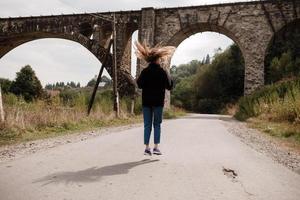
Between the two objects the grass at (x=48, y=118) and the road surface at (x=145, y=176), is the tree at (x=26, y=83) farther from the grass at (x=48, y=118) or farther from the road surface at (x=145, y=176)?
the road surface at (x=145, y=176)

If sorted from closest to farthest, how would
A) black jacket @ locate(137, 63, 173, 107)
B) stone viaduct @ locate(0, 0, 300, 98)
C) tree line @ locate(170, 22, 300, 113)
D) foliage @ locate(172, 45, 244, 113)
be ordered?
black jacket @ locate(137, 63, 173, 107)
stone viaduct @ locate(0, 0, 300, 98)
tree line @ locate(170, 22, 300, 113)
foliage @ locate(172, 45, 244, 113)

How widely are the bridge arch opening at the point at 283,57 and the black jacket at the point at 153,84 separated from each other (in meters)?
25.3

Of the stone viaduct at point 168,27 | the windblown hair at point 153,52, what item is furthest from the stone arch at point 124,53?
the windblown hair at point 153,52

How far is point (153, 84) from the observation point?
6406mm

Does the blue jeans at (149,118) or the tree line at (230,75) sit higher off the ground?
the tree line at (230,75)

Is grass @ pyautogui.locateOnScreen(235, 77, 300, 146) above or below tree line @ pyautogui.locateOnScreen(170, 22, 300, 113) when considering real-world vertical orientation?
below

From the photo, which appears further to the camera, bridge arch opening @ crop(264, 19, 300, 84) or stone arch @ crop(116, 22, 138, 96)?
bridge arch opening @ crop(264, 19, 300, 84)

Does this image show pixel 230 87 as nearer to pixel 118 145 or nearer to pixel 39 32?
pixel 39 32

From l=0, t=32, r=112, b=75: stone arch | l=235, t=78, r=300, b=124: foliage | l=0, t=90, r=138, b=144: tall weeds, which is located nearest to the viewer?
l=0, t=90, r=138, b=144: tall weeds

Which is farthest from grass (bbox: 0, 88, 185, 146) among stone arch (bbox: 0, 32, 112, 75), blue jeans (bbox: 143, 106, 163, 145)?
stone arch (bbox: 0, 32, 112, 75)

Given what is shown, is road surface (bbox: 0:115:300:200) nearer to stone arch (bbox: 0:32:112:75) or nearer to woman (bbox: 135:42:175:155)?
woman (bbox: 135:42:175:155)

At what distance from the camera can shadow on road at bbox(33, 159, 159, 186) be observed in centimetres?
487

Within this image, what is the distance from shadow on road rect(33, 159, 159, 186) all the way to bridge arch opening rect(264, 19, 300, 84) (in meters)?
26.4

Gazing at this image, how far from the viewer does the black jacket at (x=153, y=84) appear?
639cm
